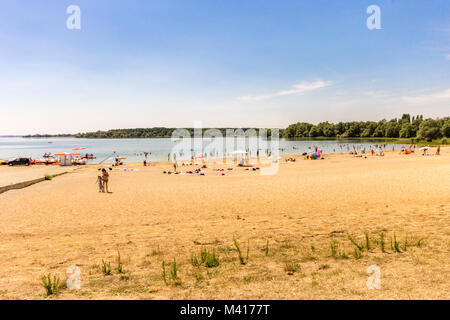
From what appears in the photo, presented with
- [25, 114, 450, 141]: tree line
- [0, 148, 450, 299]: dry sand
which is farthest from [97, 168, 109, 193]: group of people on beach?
[25, 114, 450, 141]: tree line

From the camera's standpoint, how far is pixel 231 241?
25.6ft

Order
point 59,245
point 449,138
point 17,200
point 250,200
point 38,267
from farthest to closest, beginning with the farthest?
point 449,138, point 17,200, point 250,200, point 59,245, point 38,267

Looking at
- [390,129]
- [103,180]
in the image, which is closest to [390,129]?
[390,129]

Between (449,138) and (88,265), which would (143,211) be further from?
(449,138)

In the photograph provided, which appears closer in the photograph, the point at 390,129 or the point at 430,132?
the point at 430,132

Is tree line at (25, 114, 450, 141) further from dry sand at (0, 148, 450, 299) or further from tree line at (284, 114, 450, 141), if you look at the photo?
dry sand at (0, 148, 450, 299)

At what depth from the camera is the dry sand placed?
4.55 meters

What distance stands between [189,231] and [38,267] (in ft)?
14.1

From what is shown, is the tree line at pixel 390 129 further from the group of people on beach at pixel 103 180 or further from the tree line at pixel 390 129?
the group of people on beach at pixel 103 180

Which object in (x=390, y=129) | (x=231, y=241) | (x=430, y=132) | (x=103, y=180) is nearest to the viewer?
(x=231, y=241)

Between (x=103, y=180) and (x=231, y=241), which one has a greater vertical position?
(x=103, y=180)

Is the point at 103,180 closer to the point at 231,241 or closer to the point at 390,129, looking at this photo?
the point at 231,241
